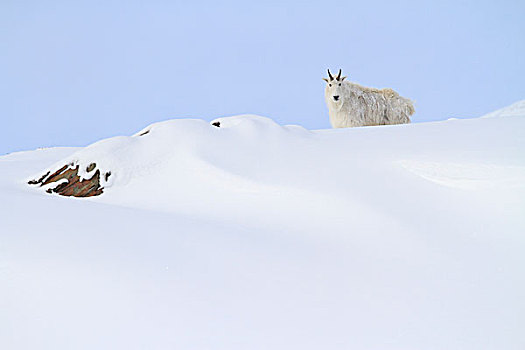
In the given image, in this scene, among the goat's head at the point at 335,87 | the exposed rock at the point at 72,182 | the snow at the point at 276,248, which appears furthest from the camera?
the goat's head at the point at 335,87

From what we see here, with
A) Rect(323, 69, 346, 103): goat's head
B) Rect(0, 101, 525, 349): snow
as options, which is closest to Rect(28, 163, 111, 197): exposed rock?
Rect(0, 101, 525, 349): snow

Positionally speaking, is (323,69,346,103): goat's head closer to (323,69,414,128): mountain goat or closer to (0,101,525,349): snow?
(323,69,414,128): mountain goat

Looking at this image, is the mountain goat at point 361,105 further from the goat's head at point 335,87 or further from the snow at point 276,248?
the snow at point 276,248

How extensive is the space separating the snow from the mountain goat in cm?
352

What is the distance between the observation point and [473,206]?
1811 mm

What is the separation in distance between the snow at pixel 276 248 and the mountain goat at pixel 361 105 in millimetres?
3523

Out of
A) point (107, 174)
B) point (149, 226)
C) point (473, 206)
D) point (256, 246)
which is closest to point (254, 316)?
point (256, 246)

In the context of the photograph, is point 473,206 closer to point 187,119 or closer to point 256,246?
point 256,246

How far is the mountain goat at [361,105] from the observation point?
19.5 ft

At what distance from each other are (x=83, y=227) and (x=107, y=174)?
41.8 inches

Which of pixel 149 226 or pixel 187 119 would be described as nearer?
pixel 149 226

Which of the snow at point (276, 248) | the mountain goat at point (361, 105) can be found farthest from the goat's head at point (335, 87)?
the snow at point (276, 248)

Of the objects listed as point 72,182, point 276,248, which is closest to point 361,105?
point 72,182

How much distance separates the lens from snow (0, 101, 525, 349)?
3.19ft
